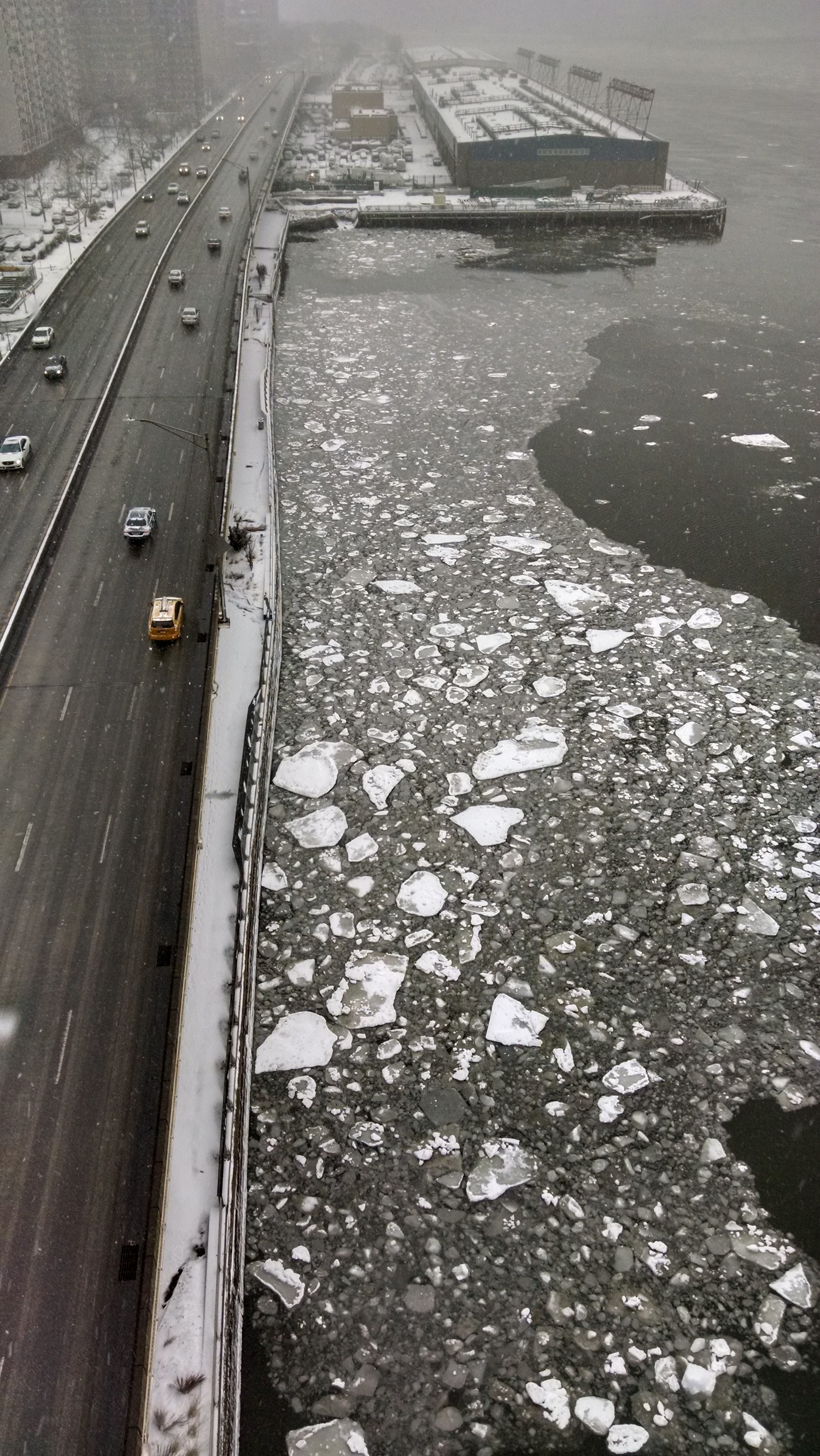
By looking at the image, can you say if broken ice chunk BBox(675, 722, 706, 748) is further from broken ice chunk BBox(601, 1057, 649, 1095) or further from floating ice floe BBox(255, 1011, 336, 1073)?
floating ice floe BBox(255, 1011, 336, 1073)

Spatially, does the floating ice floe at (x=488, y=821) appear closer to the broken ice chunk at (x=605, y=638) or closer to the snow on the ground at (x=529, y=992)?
the snow on the ground at (x=529, y=992)

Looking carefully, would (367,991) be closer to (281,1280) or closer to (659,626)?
(281,1280)

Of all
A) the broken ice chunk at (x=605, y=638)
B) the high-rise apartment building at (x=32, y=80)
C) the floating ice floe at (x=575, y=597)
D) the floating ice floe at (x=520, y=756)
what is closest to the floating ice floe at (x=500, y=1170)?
the floating ice floe at (x=520, y=756)

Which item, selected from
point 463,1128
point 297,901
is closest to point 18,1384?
point 463,1128

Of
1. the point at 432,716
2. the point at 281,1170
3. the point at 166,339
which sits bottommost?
the point at 281,1170

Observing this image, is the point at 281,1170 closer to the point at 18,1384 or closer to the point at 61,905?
the point at 18,1384

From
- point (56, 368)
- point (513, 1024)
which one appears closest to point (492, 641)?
point (513, 1024)
